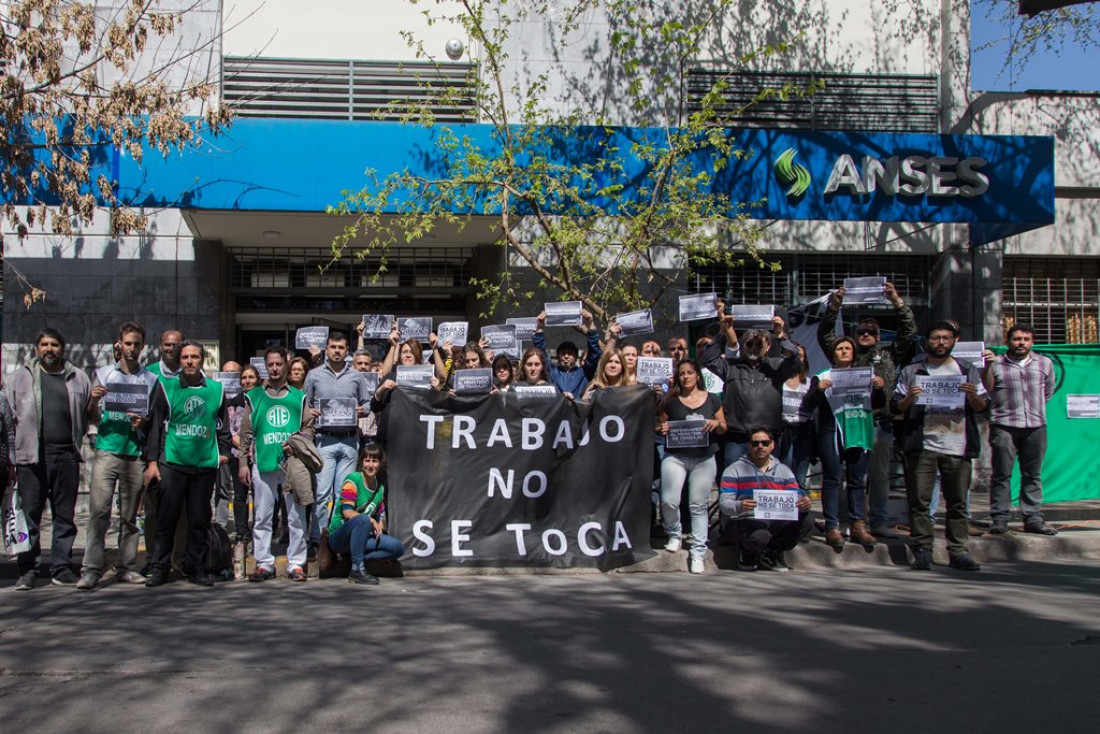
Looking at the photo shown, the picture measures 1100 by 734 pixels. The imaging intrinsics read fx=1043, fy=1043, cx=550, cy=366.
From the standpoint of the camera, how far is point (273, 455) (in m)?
8.69

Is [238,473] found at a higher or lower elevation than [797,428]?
lower

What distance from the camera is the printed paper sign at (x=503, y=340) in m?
10.2

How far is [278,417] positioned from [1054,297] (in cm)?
1300

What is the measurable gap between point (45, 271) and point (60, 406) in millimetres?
6974

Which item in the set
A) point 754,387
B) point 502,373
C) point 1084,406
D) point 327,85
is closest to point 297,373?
point 502,373

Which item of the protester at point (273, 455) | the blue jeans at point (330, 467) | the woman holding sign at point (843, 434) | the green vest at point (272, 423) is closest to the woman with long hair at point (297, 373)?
the protester at point (273, 455)

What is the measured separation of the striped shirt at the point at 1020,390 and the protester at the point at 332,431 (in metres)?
5.69

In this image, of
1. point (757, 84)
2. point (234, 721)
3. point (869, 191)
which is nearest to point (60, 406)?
point (234, 721)

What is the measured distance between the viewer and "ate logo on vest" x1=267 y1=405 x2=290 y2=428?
8.72 m

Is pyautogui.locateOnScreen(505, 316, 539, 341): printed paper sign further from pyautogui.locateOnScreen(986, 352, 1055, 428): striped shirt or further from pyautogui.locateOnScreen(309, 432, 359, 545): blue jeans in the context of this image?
pyautogui.locateOnScreen(986, 352, 1055, 428): striped shirt

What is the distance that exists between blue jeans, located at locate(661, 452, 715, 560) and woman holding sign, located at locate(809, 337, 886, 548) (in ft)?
3.73

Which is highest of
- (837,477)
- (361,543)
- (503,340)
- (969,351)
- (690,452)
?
(503,340)

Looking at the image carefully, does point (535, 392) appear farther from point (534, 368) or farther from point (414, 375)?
point (414, 375)

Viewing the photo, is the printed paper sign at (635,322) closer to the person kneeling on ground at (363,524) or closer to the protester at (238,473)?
the person kneeling on ground at (363,524)
